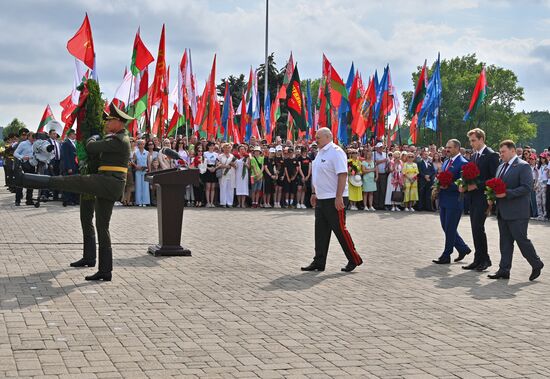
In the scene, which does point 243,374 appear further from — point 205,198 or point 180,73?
point 180,73

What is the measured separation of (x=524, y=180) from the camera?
1129 centimetres

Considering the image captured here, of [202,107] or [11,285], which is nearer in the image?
[11,285]

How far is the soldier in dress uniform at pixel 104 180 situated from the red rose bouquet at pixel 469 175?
4.89m

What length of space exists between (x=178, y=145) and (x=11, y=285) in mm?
16287

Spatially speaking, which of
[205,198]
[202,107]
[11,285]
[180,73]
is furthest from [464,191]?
[202,107]

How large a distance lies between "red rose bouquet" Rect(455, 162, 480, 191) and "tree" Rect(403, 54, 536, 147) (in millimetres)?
90356

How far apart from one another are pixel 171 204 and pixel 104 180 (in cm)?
297

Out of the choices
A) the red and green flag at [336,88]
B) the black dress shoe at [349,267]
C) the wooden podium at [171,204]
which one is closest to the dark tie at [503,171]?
the black dress shoe at [349,267]

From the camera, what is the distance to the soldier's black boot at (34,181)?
395 inches

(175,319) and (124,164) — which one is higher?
(124,164)

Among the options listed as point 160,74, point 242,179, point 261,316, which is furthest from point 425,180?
point 261,316

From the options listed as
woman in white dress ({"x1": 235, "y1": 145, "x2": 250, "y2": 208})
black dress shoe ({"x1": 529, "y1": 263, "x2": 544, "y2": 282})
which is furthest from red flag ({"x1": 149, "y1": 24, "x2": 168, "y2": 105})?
black dress shoe ({"x1": 529, "y1": 263, "x2": 544, "y2": 282})

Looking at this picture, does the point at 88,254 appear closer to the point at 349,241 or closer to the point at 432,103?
the point at 349,241

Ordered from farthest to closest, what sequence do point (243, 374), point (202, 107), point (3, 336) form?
1. point (202, 107)
2. point (3, 336)
3. point (243, 374)
